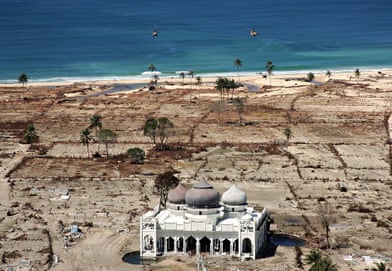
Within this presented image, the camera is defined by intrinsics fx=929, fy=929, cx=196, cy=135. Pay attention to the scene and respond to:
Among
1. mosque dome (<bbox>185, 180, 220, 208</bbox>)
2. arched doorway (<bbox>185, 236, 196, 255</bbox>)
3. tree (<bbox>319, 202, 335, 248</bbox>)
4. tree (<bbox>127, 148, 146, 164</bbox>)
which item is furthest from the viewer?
tree (<bbox>127, 148, 146, 164</bbox>)

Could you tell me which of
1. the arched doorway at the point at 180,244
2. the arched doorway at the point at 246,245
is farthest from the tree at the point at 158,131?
the arched doorway at the point at 246,245

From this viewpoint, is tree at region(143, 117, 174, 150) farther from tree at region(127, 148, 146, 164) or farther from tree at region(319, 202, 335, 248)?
tree at region(319, 202, 335, 248)

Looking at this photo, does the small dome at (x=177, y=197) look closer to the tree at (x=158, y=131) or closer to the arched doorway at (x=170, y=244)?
the arched doorway at (x=170, y=244)

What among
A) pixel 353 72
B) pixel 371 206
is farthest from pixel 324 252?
pixel 353 72

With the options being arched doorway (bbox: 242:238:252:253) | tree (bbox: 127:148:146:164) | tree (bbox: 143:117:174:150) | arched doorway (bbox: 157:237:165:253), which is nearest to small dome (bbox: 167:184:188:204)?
arched doorway (bbox: 157:237:165:253)

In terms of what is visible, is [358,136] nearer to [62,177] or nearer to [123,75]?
[62,177]

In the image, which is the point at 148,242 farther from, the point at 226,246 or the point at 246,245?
the point at 246,245

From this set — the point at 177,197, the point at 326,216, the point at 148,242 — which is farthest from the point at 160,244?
the point at 326,216
